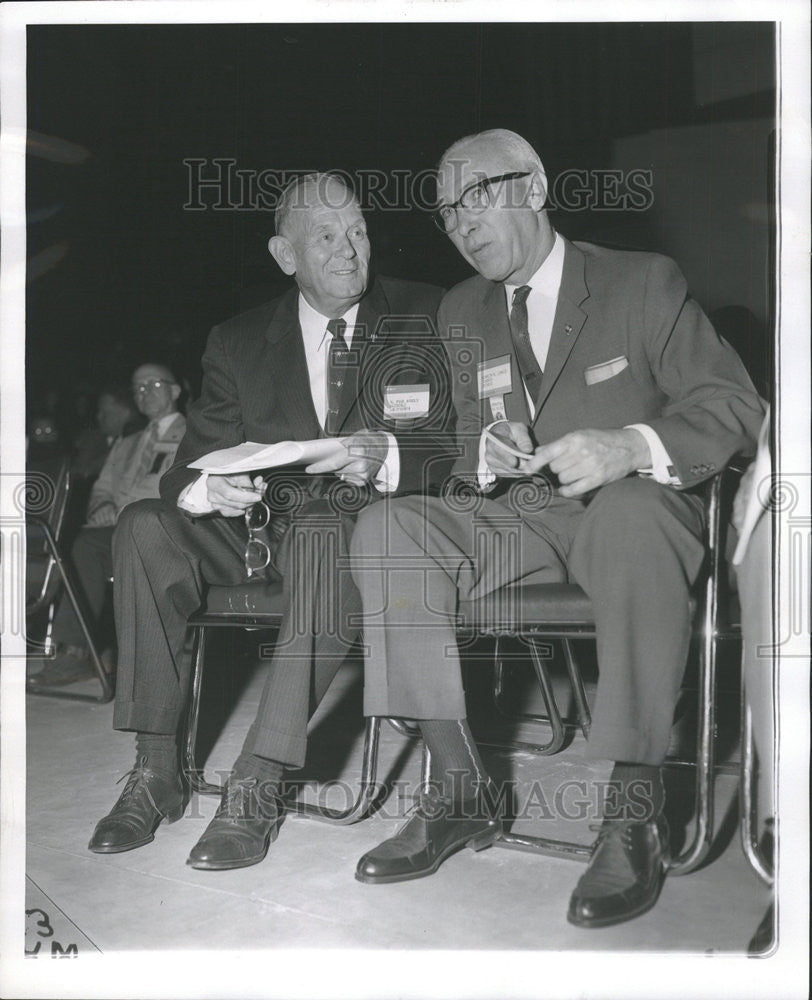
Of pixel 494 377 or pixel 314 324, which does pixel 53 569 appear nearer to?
pixel 314 324

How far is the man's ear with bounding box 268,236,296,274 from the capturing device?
7.91 ft

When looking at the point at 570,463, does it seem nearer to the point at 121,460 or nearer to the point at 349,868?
the point at 349,868

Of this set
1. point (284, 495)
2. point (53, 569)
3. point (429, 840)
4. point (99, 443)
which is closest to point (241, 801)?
point (429, 840)

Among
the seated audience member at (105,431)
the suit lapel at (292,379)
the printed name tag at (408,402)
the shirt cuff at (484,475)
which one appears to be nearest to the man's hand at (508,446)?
the shirt cuff at (484,475)

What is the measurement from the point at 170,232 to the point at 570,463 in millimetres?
3944

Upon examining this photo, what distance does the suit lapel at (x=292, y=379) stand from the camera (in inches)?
93.2

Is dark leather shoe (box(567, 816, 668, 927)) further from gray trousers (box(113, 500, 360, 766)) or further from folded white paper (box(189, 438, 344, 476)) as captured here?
folded white paper (box(189, 438, 344, 476))

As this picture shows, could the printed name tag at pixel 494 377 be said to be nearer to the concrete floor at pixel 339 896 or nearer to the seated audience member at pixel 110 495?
the concrete floor at pixel 339 896

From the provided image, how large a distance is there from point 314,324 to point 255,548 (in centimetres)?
65

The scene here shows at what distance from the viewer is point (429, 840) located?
177cm

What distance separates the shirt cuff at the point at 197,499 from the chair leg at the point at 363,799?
2.05 ft

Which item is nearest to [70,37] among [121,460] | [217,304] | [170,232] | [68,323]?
[121,460]

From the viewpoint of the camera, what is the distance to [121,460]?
4594mm

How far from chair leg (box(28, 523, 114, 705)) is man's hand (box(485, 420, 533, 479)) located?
2.21m
